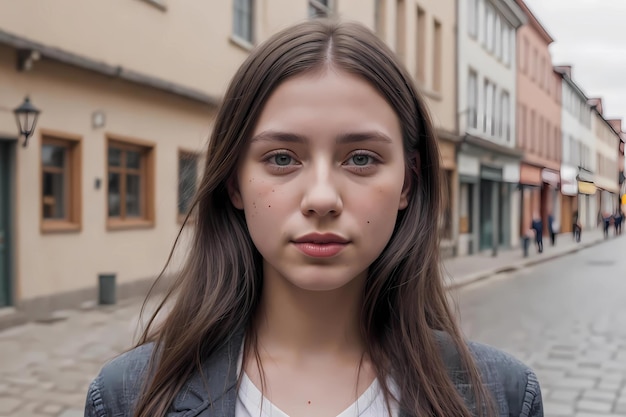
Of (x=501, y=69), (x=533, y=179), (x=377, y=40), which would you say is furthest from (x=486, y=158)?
(x=377, y=40)

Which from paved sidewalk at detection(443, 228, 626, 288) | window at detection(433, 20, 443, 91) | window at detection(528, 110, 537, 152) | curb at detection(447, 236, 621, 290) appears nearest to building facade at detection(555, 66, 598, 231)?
window at detection(528, 110, 537, 152)

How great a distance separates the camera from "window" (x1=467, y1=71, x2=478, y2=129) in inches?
1056

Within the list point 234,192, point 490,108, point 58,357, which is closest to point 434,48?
point 490,108

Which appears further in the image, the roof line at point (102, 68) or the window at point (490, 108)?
the window at point (490, 108)

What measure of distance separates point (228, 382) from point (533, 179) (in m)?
36.5

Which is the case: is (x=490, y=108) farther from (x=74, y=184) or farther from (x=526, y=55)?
(x=74, y=184)

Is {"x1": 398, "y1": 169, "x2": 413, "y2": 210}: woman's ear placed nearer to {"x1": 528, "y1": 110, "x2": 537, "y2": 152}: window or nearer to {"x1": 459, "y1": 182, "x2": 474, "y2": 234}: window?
{"x1": 459, "y1": 182, "x2": 474, "y2": 234}: window

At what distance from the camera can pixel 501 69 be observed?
30.7 meters

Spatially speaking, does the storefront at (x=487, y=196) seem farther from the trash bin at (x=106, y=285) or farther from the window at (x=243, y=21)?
the trash bin at (x=106, y=285)

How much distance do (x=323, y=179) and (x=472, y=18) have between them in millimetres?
27115

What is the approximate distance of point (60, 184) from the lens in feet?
34.5

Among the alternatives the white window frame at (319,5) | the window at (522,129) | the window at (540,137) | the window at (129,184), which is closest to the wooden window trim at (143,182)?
the window at (129,184)

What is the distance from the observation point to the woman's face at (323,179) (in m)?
1.32

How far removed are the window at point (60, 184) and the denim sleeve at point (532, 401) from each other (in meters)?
9.34
